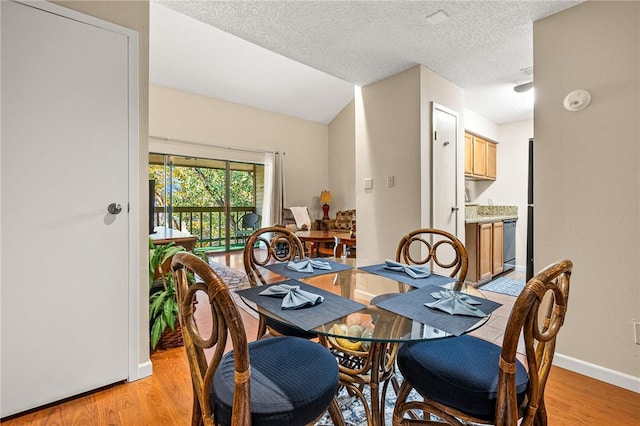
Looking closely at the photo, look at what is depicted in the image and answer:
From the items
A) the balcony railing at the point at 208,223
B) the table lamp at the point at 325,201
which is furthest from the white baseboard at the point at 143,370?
the table lamp at the point at 325,201

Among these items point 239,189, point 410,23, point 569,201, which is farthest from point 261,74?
point 569,201

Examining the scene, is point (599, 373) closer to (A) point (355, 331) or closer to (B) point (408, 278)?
(B) point (408, 278)

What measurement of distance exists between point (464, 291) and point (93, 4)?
239 centimetres

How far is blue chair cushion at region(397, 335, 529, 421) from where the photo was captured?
0.94 m

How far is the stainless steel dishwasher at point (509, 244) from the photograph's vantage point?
4.51 meters

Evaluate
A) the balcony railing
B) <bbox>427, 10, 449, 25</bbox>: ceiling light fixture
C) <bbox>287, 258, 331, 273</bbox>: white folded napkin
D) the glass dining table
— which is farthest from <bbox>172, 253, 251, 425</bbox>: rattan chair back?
the balcony railing

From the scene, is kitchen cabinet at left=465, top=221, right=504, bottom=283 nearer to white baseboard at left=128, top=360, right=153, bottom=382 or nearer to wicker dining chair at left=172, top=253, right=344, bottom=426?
wicker dining chair at left=172, top=253, right=344, bottom=426

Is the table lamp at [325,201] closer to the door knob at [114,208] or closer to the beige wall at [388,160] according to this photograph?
the beige wall at [388,160]

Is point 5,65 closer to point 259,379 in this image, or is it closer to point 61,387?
point 61,387

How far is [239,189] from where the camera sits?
668 centimetres

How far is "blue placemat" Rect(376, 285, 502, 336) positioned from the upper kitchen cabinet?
139 inches

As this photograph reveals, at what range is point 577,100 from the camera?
1961 millimetres

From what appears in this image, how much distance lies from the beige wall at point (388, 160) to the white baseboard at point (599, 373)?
1393 mm

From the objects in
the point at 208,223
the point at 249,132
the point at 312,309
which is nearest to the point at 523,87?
the point at 312,309
